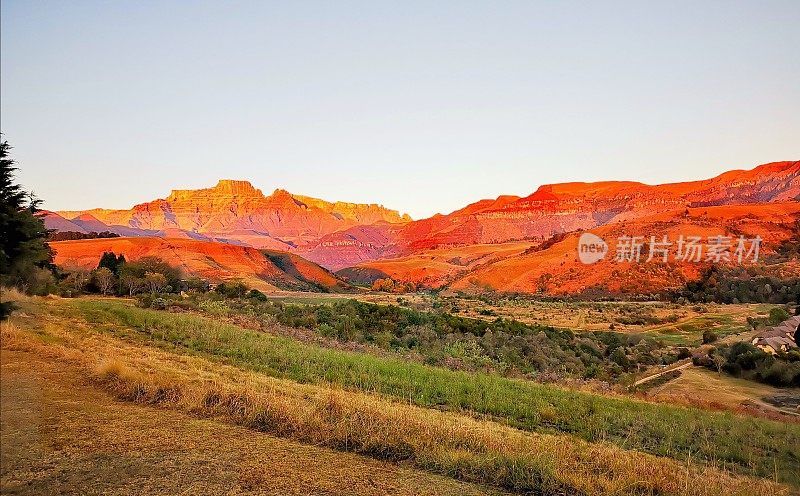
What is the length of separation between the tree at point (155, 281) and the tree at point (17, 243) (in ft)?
156

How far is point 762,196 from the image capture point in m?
147

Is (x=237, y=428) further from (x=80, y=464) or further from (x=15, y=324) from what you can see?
(x=15, y=324)

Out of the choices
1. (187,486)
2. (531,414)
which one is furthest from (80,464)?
(531,414)

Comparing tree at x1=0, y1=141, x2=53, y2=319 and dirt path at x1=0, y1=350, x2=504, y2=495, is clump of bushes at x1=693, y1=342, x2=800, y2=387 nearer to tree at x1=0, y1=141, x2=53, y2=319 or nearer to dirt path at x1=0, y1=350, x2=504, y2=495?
dirt path at x1=0, y1=350, x2=504, y2=495

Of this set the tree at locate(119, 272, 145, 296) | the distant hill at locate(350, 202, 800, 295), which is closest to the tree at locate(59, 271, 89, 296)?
the tree at locate(119, 272, 145, 296)

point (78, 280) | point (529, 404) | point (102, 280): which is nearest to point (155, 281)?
point (102, 280)

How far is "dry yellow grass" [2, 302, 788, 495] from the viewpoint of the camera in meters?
7.83

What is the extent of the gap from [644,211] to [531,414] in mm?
175874

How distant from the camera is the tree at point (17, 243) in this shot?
5.93 metres

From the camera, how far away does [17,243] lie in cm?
613

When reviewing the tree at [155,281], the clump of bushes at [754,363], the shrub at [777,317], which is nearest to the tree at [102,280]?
the tree at [155,281]
